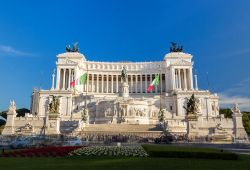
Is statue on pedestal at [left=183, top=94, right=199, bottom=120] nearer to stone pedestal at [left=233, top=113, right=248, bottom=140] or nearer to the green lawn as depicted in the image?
stone pedestal at [left=233, top=113, right=248, bottom=140]

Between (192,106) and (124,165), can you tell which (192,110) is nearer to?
(192,106)

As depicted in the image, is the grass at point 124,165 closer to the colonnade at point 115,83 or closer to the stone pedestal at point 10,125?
the stone pedestal at point 10,125

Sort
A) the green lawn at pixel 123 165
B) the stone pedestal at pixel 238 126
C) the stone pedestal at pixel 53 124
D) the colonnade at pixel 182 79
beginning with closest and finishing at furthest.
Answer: the green lawn at pixel 123 165 < the stone pedestal at pixel 53 124 < the stone pedestal at pixel 238 126 < the colonnade at pixel 182 79

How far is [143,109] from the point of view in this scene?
78812 mm

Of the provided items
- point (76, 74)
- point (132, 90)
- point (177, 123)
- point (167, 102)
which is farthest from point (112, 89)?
point (177, 123)

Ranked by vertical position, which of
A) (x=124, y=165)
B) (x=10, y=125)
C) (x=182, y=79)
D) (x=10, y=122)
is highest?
(x=182, y=79)

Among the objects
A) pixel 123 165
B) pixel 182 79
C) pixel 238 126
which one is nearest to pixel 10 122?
pixel 238 126

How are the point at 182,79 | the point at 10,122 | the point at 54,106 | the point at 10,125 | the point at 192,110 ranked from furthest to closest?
the point at 182,79 → the point at 10,122 → the point at 10,125 → the point at 54,106 → the point at 192,110

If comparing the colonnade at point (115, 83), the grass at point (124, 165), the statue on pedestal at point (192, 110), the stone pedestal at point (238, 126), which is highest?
the colonnade at point (115, 83)

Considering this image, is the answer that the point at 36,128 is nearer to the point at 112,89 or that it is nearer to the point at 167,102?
the point at 167,102

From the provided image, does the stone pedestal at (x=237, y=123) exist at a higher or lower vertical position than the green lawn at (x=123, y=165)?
higher

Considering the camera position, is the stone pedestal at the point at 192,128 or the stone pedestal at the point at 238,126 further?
the stone pedestal at the point at 238,126

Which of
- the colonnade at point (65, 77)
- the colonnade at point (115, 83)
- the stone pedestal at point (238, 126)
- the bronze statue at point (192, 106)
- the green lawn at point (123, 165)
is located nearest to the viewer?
the green lawn at point (123, 165)

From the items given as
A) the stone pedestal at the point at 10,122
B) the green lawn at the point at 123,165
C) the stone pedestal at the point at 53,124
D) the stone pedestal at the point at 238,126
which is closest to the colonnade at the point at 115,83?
the stone pedestal at the point at 10,122
